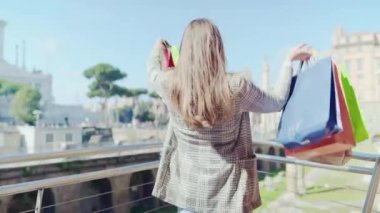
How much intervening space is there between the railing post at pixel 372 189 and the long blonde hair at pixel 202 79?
866mm

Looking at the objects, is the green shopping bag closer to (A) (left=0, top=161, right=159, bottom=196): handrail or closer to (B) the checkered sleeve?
(B) the checkered sleeve

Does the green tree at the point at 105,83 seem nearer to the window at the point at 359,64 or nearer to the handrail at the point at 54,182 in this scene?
the window at the point at 359,64

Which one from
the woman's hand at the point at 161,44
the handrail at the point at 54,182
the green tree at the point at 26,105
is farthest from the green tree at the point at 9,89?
the woman's hand at the point at 161,44

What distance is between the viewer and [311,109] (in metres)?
1.16

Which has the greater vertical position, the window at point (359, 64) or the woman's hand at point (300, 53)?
the window at point (359, 64)

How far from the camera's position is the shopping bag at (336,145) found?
45.2 inches

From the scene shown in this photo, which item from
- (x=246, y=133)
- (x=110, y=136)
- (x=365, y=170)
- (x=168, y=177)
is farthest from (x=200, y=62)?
(x=110, y=136)

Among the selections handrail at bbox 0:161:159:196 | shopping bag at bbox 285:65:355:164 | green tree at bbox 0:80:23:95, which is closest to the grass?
shopping bag at bbox 285:65:355:164

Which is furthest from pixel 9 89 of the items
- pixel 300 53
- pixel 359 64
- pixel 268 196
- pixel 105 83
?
pixel 300 53

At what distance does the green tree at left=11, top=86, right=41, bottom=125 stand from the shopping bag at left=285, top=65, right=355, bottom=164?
3733cm

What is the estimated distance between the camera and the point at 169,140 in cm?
128

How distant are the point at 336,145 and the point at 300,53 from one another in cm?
31

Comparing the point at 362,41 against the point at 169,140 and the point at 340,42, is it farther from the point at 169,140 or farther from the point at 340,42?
the point at 169,140

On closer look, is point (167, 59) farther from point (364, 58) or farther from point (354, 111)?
point (364, 58)
